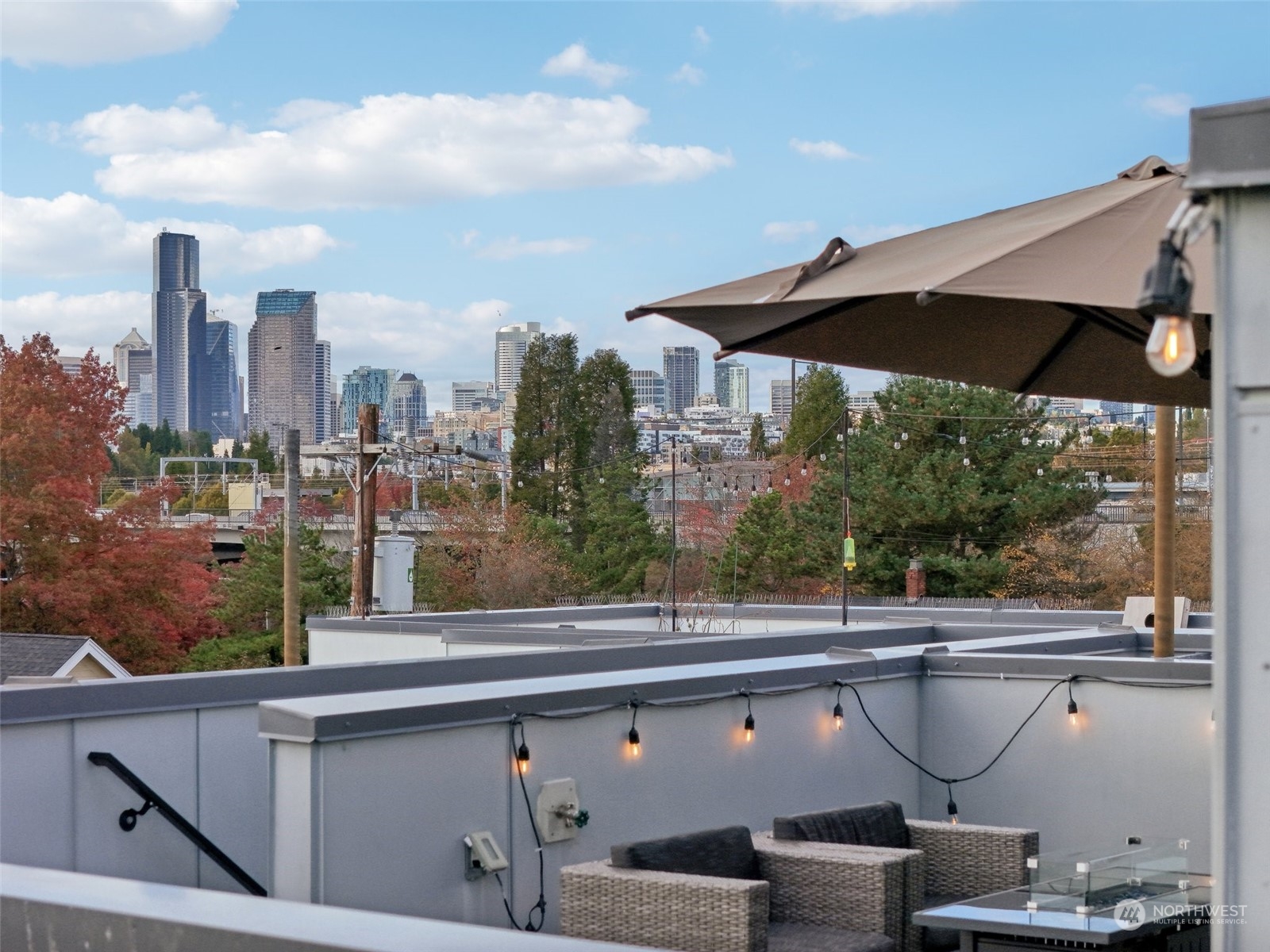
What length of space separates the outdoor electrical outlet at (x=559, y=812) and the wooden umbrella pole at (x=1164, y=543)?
3.80 m

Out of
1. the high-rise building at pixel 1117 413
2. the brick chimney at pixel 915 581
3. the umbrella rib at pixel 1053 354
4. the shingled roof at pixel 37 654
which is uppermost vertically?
the high-rise building at pixel 1117 413

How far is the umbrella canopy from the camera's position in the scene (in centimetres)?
388

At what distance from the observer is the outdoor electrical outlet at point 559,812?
232 inches

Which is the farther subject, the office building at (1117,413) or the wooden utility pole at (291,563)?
the office building at (1117,413)

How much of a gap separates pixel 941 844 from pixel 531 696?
174cm

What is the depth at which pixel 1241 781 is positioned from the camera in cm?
267

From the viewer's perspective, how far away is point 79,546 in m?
29.0

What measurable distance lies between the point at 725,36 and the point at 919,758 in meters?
25.4

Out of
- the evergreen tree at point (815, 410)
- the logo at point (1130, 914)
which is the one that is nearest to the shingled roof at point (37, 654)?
the logo at point (1130, 914)

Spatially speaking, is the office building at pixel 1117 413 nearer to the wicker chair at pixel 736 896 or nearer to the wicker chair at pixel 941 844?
the wicker chair at pixel 941 844

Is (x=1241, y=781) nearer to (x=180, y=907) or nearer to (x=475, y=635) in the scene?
(x=180, y=907)

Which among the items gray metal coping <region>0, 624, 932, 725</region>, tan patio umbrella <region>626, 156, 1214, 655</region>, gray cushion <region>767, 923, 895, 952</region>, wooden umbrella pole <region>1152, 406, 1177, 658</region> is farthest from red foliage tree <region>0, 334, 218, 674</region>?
gray cushion <region>767, 923, 895, 952</region>

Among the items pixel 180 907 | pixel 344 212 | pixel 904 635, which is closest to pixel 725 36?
pixel 904 635

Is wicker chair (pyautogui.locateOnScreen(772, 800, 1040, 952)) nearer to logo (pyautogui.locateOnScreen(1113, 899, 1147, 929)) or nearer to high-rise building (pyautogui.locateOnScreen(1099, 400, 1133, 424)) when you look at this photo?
logo (pyautogui.locateOnScreen(1113, 899, 1147, 929))
